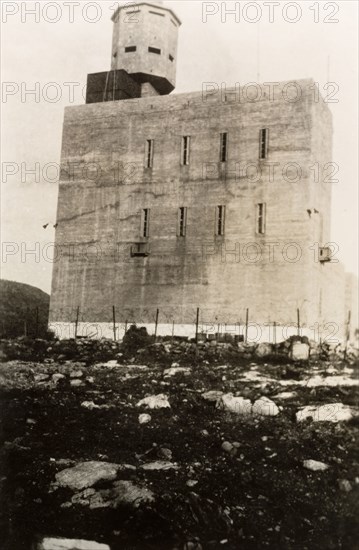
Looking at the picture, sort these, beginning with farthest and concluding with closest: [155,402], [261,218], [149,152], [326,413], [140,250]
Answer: [149,152], [140,250], [261,218], [155,402], [326,413]

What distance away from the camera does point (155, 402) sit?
35.5 ft

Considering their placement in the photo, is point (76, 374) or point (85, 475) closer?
point (85, 475)

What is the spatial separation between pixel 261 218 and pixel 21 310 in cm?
1671

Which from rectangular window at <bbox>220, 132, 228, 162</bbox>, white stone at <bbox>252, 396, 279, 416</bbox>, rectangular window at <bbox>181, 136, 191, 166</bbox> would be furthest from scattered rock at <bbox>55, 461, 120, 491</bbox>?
rectangular window at <bbox>181, 136, 191, 166</bbox>

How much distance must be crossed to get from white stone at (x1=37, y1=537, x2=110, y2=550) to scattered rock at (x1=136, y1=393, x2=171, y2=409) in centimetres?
400

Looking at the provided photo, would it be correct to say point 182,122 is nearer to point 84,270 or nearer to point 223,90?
point 223,90

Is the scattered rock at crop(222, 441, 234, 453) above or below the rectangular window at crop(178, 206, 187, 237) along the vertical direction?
below

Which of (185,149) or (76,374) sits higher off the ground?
(185,149)

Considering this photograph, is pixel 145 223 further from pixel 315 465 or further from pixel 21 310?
pixel 315 465

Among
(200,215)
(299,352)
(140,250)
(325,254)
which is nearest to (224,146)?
(200,215)

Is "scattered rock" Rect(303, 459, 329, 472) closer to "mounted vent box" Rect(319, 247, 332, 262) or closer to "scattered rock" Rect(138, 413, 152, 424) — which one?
"scattered rock" Rect(138, 413, 152, 424)

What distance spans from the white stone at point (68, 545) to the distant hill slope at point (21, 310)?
53.9 ft

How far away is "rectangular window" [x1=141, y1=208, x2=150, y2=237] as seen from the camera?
21375mm

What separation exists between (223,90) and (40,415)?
47.9ft
